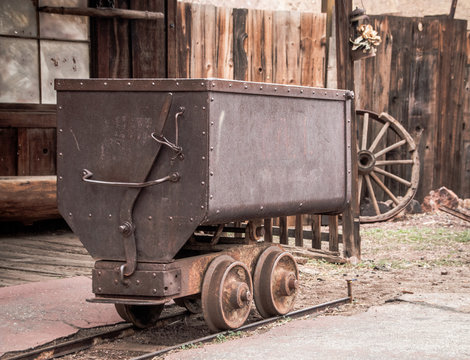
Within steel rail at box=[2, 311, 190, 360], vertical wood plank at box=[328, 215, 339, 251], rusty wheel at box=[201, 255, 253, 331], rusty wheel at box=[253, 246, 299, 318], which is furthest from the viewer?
vertical wood plank at box=[328, 215, 339, 251]

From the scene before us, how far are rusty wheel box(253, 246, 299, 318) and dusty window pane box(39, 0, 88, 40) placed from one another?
4.32 meters

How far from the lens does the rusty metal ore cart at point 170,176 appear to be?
15.6 feet

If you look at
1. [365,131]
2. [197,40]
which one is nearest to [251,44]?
[197,40]

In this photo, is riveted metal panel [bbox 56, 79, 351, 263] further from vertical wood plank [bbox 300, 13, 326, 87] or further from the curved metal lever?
vertical wood plank [bbox 300, 13, 326, 87]

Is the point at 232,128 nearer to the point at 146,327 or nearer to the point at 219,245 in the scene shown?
the point at 219,245

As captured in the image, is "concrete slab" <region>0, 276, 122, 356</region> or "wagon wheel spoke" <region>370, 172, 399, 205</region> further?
"wagon wheel spoke" <region>370, 172, 399, 205</region>

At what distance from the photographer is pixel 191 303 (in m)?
5.95

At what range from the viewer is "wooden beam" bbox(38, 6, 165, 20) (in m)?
8.88

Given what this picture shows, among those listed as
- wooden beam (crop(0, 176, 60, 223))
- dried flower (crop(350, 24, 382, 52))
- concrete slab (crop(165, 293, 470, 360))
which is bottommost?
concrete slab (crop(165, 293, 470, 360))

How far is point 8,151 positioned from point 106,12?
1814 mm

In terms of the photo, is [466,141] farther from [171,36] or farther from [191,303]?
[191,303]

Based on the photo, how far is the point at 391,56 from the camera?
1145 centimetres

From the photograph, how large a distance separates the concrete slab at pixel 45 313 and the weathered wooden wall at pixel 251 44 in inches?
146

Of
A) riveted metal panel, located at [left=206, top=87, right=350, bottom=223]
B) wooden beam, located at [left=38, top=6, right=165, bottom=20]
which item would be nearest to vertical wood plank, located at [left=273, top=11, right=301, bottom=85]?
wooden beam, located at [left=38, top=6, right=165, bottom=20]
